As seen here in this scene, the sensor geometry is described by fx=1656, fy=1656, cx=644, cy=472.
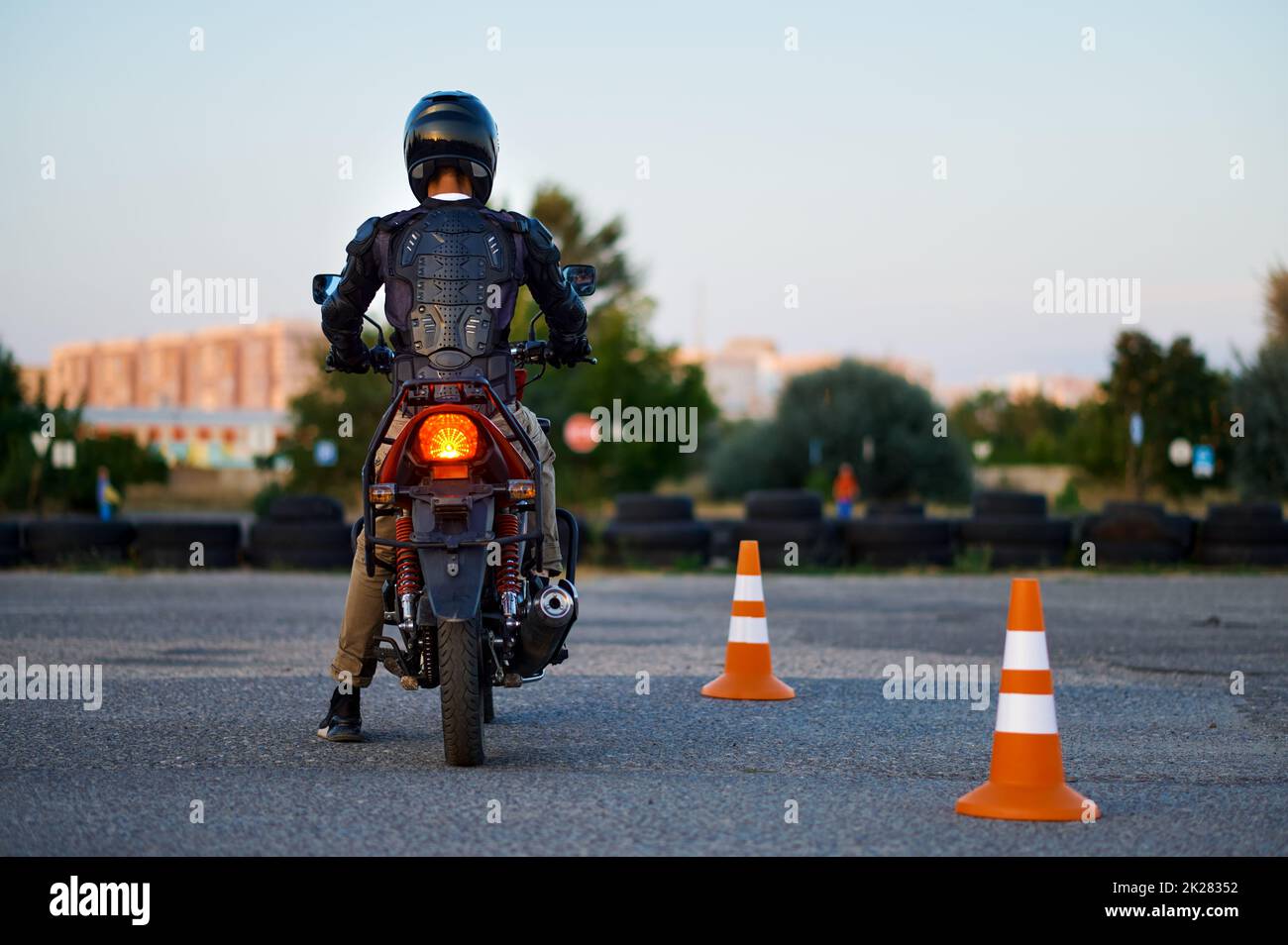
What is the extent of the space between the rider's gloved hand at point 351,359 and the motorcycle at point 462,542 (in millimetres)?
517

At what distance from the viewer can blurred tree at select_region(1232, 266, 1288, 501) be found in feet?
149

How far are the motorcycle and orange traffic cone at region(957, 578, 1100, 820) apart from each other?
1619 millimetres

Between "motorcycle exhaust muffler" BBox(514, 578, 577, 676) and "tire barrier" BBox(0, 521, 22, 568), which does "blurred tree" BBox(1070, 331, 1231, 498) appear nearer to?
"tire barrier" BBox(0, 521, 22, 568)

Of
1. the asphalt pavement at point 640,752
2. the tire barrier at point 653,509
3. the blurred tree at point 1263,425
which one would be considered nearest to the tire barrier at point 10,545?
the tire barrier at point 653,509

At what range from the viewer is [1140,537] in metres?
21.2

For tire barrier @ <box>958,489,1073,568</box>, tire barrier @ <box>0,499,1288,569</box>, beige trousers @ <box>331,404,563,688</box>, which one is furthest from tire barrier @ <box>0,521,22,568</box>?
beige trousers @ <box>331,404,563,688</box>

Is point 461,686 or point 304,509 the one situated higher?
point 304,509

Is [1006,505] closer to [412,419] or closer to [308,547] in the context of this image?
[308,547]

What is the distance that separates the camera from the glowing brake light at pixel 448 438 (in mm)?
6070

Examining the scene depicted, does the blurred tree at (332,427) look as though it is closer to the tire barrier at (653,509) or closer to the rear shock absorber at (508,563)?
the tire barrier at (653,509)

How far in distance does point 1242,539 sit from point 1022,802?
17.0 meters

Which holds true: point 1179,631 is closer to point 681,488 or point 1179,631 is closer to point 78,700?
point 78,700

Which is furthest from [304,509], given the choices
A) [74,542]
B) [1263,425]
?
[1263,425]
